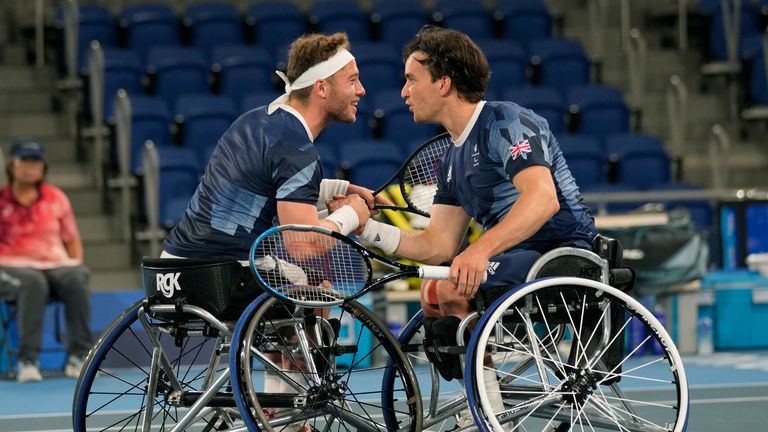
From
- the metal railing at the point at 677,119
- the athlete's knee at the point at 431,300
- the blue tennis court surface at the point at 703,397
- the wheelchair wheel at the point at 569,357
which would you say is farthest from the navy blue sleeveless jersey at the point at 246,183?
the metal railing at the point at 677,119

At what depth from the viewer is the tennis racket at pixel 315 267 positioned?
13.1 ft

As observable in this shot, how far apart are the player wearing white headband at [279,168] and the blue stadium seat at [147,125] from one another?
536cm

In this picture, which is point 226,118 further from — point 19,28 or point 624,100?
point 624,100

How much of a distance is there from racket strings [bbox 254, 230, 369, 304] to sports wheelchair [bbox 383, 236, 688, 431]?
36 cm

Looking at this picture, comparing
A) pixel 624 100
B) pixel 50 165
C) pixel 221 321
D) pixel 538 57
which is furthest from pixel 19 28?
pixel 221 321

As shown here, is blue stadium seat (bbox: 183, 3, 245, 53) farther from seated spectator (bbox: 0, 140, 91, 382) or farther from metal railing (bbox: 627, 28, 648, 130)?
seated spectator (bbox: 0, 140, 91, 382)

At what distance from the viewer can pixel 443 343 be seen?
4211mm

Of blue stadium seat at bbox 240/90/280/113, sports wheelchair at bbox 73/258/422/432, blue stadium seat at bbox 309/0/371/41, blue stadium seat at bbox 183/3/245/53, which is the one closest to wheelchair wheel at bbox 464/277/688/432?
sports wheelchair at bbox 73/258/422/432

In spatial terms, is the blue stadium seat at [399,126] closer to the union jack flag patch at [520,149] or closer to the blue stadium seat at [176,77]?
the blue stadium seat at [176,77]

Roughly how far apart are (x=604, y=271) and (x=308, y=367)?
0.99 m

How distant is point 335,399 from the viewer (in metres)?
4.16

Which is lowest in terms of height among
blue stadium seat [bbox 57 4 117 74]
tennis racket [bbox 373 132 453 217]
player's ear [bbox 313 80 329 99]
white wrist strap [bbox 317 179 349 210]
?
white wrist strap [bbox 317 179 349 210]

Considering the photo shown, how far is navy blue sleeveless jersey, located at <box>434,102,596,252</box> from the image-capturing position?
4242 mm

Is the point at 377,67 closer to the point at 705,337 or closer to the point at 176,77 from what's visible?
the point at 176,77
